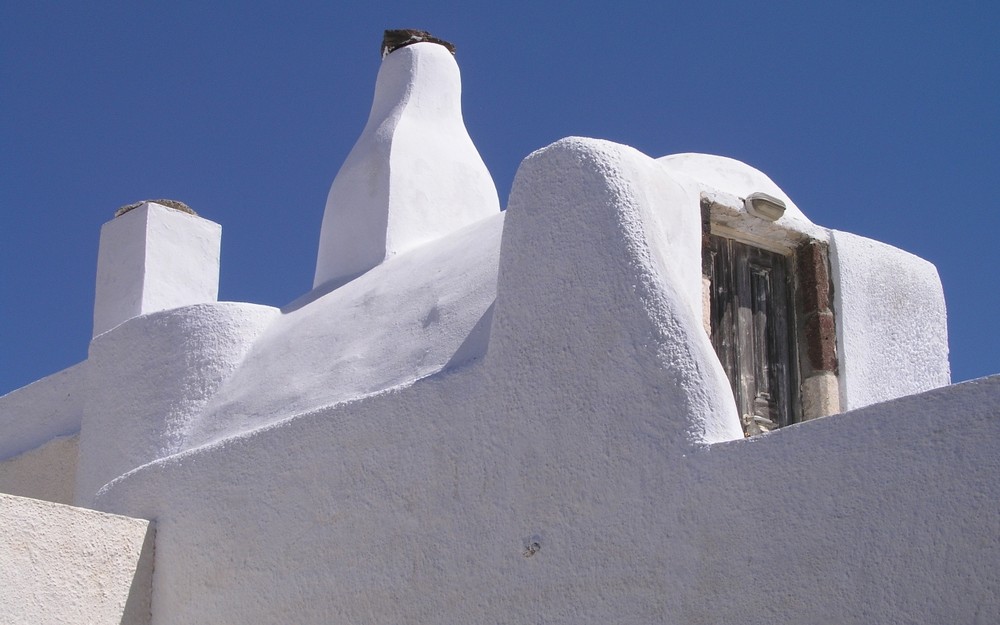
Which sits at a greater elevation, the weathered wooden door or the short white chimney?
the short white chimney

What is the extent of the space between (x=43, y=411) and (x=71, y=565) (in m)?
2.86

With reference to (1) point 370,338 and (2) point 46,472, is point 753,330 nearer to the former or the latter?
(1) point 370,338

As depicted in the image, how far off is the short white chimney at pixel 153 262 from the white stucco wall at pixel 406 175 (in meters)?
0.89

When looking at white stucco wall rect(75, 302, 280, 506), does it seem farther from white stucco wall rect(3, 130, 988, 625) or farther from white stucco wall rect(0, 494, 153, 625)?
white stucco wall rect(0, 494, 153, 625)

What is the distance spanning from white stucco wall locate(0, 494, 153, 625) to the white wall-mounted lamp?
3436 mm

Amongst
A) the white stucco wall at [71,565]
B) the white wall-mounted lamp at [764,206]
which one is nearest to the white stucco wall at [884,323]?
the white wall-mounted lamp at [764,206]

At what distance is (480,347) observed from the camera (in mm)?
5578

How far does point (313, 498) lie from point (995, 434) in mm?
3277

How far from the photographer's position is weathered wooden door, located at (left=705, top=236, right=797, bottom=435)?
6.44 m

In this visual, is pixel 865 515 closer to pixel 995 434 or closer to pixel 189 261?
pixel 995 434

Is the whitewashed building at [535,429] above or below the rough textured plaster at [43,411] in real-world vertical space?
below

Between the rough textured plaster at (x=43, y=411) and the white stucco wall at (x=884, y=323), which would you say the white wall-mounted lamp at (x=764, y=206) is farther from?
the rough textured plaster at (x=43, y=411)

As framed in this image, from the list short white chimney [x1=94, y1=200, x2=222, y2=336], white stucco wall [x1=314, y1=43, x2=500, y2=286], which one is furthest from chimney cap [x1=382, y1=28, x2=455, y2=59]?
short white chimney [x1=94, y1=200, x2=222, y2=336]

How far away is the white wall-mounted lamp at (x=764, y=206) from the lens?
6.36 m
